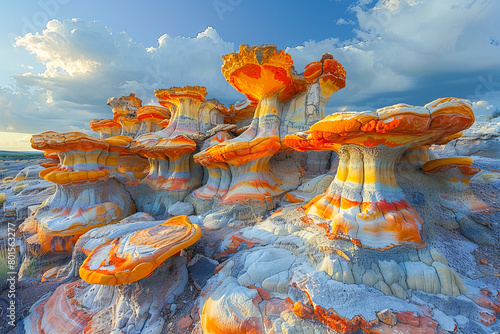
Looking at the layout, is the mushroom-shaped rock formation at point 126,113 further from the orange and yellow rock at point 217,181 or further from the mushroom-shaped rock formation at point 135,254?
the mushroom-shaped rock formation at point 135,254

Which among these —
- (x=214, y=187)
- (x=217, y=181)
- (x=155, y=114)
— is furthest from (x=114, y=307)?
(x=155, y=114)

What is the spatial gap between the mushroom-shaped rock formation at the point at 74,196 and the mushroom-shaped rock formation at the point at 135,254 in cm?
346

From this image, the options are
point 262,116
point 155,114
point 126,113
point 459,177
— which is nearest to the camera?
point 459,177

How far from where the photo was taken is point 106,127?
12.0 meters

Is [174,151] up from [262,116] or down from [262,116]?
down

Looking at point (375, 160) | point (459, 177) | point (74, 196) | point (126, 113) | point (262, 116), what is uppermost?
point (126, 113)

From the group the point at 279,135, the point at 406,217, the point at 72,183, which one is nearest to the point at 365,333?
the point at 406,217

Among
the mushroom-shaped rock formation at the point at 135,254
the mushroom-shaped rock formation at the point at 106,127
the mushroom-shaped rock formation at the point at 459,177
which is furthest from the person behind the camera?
the mushroom-shaped rock formation at the point at 106,127

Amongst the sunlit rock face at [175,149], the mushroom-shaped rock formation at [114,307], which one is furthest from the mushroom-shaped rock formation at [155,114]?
the mushroom-shaped rock formation at [114,307]

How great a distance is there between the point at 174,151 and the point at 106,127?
8847 millimetres

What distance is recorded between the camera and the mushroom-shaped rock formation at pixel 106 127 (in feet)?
38.4

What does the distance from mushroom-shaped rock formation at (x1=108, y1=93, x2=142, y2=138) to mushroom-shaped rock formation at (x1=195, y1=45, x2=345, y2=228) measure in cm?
761

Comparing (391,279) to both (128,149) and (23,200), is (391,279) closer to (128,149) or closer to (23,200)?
(128,149)

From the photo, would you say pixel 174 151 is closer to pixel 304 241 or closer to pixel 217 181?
pixel 217 181
